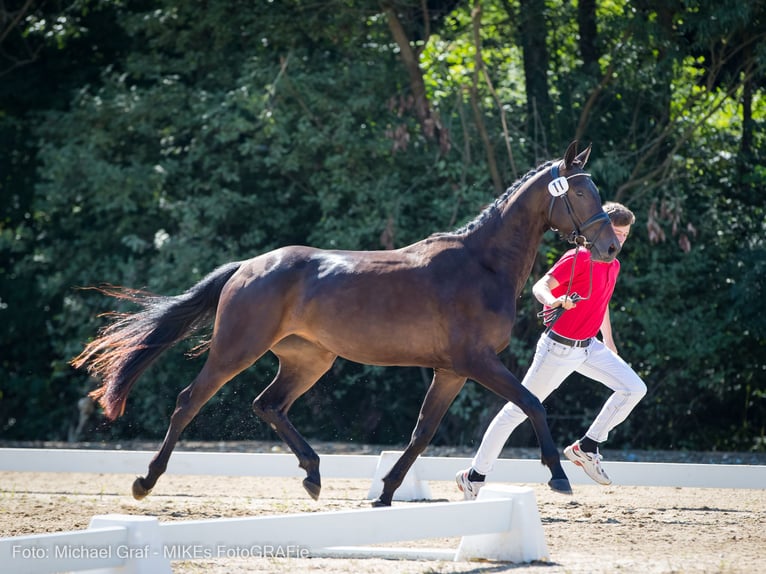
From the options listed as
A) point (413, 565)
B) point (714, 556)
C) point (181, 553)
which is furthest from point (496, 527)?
point (181, 553)

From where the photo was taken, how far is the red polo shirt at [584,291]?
6199mm

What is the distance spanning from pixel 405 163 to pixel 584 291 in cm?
724

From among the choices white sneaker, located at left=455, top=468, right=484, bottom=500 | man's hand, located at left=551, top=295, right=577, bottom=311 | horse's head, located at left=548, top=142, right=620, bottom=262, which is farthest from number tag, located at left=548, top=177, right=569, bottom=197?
white sneaker, located at left=455, top=468, right=484, bottom=500

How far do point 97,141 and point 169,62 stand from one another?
1.58 metres

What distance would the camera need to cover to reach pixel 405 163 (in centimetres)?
1323

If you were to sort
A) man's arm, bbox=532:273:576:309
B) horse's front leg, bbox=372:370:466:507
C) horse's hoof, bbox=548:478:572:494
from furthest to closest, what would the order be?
1. horse's front leg, bbox=372:370:466:507
2. man's arm, bbox=532:273:576:309
3. horse's hoof, bbox=548:478:572:494

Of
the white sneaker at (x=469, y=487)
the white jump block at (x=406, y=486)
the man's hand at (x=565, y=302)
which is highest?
the man's hand at (x=565, y=302)

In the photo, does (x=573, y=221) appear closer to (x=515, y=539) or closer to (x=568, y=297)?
(x=568, y=297)

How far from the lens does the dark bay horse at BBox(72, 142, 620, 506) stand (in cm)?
604

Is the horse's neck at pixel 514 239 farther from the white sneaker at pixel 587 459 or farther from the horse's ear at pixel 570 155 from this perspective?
the white sneaker at pixel 587 459

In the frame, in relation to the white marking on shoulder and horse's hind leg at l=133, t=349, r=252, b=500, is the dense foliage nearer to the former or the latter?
the white marking on shoulder

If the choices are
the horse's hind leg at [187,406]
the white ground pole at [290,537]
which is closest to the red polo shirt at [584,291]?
the white ground pole at [290,537]

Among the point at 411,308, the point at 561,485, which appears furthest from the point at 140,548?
the point at 411,308

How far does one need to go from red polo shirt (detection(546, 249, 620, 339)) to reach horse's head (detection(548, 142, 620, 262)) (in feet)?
0.69
